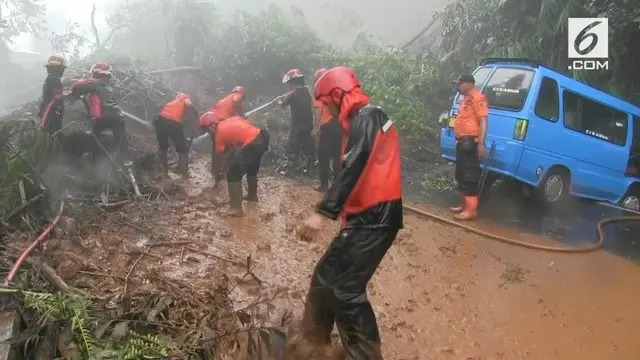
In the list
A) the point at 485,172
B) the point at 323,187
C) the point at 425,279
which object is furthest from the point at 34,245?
the point at 485,172

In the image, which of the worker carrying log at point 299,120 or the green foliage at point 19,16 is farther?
the green foliage at point 19,16

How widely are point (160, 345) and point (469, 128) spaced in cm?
464

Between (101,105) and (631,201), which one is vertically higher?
(101,105)

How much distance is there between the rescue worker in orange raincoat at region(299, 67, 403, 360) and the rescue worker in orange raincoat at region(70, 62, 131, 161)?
4.61m

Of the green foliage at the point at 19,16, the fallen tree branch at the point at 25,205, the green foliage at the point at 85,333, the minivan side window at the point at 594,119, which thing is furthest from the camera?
the green foliage at the point at 19,16

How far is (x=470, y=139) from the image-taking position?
6090 millimetres

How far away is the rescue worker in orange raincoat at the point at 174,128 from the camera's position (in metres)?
7.09

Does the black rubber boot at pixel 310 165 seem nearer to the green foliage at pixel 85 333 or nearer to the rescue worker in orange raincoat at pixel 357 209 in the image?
the rescue worker in orange raincoat at pixel 357 209

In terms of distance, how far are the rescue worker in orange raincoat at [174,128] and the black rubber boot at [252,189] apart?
4.71 ft

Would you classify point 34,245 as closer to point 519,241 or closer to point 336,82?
point 336,82

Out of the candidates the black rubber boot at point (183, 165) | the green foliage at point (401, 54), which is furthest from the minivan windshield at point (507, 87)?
the black rubber boot at point (183, 165)

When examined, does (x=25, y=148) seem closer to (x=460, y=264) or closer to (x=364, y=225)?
(x=364, y=225)

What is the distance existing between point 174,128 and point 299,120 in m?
1.90

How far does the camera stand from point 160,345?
8.76 ft
